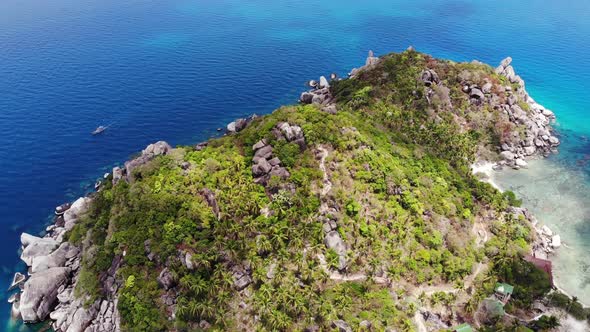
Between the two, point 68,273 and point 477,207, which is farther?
point 477,207

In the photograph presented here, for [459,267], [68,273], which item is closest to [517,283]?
Result: [459,267]

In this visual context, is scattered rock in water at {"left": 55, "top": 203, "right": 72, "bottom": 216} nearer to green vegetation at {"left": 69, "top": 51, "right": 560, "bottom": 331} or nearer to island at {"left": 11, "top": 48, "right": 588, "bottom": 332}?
island at {"left": 11, "top": 48, "right": 588, "bottom": 332}

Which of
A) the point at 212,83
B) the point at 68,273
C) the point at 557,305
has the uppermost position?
the point at 212,83

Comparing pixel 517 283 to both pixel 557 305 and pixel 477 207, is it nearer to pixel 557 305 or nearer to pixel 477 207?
pixel 557 305

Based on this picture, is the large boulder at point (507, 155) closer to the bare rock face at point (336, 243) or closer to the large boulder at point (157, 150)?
the bare rock face at point (336, 243)

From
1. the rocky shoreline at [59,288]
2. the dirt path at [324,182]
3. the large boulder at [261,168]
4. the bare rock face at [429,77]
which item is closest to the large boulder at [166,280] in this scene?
the rocky shoreline at [59,288]

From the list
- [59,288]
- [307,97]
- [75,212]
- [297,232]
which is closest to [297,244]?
[297,232]
